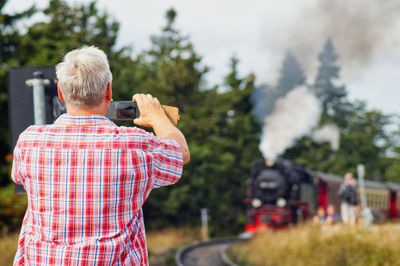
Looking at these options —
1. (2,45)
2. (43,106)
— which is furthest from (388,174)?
(43,106)

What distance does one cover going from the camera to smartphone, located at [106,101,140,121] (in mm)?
2029

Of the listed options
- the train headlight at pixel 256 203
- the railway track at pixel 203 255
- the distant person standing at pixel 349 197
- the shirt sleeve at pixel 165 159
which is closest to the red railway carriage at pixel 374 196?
the train headlight at pixel 256 203

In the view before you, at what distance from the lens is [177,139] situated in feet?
6.32

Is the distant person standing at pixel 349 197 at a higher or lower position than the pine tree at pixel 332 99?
lower

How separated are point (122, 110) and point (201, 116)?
1239 inches

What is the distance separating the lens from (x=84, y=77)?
6.02ft

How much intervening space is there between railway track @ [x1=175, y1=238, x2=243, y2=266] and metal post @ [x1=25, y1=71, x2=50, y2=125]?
30.8ft

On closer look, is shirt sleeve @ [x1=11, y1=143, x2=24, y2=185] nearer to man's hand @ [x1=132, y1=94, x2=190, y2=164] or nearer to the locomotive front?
man's hand @ [x1=132, y1=94, x2=190, y2=164]

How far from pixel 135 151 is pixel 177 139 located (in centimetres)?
21

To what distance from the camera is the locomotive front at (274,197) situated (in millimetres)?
17609

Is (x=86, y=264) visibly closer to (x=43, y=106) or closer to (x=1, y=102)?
(x=43, y=106)

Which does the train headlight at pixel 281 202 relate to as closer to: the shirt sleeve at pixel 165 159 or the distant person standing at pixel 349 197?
the distant person standing at pixel 349 197

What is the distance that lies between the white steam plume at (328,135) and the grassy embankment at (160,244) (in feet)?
83.5

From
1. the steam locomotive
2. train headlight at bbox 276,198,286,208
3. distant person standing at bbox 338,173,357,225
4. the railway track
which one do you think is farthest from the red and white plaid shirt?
train headlight at bbox 276,198,286,208
